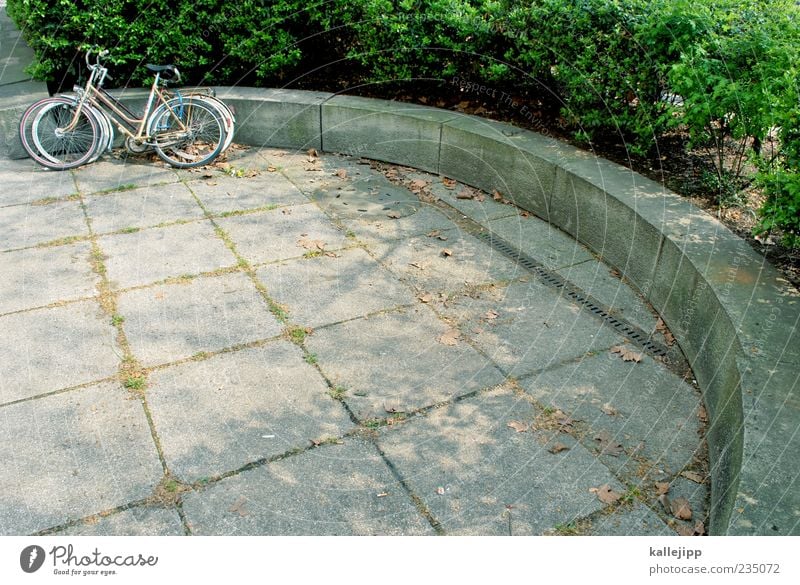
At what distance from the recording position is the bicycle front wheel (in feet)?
24.1

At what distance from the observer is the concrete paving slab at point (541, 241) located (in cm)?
571

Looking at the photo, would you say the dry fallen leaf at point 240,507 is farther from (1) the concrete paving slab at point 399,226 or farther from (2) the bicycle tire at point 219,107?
(2) the bicycle tire at point 219,107

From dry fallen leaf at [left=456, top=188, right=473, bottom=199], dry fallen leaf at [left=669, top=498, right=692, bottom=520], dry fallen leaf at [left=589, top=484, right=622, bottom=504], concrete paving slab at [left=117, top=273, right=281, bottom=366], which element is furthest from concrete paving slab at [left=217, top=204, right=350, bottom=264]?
dry fallen leaf at [left=669, top=498, right=692, bottom=520]

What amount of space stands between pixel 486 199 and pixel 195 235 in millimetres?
2448

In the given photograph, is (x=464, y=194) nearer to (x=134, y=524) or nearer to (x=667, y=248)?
(x=667, y=248)

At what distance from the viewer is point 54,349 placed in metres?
4.56

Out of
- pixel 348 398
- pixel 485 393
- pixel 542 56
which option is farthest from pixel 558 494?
pixel 542 56

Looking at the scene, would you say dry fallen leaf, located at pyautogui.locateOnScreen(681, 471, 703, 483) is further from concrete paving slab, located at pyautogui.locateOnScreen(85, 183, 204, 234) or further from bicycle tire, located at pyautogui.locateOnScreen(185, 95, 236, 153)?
bicycle tire, located at pyautogui.locateOnScreen(185, 95, 236, 153)

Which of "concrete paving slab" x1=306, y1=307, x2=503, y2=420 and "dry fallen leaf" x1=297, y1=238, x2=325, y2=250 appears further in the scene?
"dry fallen leaf" x1=297, y1=238, x2=325, y2=250

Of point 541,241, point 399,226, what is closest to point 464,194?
point 399,226

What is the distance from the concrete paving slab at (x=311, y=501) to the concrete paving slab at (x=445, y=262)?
73.6 inches

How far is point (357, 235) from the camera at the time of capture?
6.05 m

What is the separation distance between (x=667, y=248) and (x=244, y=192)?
145 inches

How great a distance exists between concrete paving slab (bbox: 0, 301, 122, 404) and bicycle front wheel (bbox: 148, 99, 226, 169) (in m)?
2.71
